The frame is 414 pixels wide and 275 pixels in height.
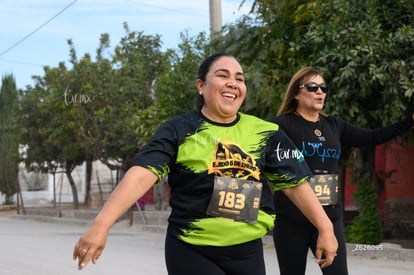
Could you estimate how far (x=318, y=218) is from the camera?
3715 millimetres

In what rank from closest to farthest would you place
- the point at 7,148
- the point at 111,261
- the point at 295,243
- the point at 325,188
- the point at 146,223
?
the point at 295,243 → the point at 325,188 → the point at 111,261 → the point at 146,223 → the point at 7,148

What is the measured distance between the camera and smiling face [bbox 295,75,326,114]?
5.55m

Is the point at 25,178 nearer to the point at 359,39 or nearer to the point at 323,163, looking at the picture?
the point at 359,39

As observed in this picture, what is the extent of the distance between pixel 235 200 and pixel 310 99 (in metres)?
2.12

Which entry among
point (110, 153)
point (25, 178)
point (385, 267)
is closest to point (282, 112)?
point (385, 267)

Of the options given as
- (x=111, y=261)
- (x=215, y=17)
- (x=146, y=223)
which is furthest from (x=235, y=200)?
(x=146, y=223)

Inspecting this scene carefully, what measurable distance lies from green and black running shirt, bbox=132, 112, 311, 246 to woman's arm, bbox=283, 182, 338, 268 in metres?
0.15

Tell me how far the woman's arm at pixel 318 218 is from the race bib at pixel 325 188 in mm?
1516

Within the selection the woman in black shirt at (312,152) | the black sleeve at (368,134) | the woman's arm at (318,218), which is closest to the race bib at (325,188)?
the woman in black shirt at (312,152)

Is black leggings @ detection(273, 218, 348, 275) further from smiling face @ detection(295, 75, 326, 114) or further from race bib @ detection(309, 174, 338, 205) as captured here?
smiling face @ detection(295, 75, 326, 114)

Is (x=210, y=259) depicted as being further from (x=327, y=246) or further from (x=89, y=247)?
(x=89, y=247)

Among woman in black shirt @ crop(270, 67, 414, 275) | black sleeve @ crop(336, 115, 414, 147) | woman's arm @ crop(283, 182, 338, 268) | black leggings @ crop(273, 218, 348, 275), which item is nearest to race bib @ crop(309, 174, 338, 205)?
woman in black shirt @ crop(270, 67, 414, 275)

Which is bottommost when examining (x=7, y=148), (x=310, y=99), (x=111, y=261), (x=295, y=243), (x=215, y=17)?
(x=111, y=261)

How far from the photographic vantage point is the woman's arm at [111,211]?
10.0ft
